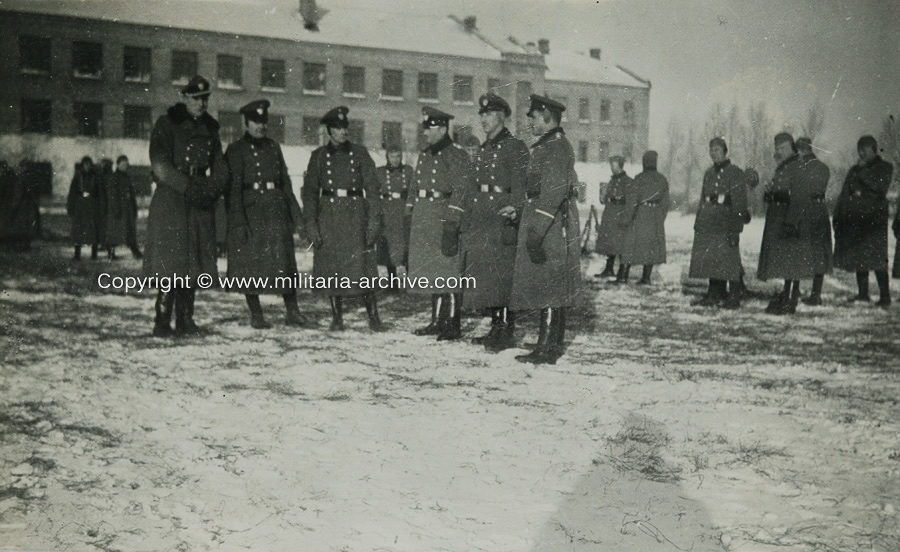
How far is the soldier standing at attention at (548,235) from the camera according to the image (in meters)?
3.33

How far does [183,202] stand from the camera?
3824mm

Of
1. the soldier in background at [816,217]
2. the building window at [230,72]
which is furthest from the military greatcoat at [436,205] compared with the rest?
the soldier in background at [816,217]

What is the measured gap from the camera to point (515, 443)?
2.64 metres

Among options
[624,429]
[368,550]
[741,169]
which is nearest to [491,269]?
[624,429]

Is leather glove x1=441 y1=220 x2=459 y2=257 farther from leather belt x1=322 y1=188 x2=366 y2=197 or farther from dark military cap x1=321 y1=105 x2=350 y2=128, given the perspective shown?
dark military cap x1=321 y1=105 x2=350 y2=128

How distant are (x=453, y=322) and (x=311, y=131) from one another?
1462 mm

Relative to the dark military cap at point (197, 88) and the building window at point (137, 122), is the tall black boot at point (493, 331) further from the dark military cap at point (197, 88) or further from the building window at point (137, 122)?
the building window at point (137, 122)

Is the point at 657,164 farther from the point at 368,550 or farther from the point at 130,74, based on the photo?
the point at 130,74

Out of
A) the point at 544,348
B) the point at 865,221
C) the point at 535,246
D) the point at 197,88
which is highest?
the point at 197,88

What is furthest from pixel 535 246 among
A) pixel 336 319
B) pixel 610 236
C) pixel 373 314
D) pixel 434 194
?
pixel 610 236

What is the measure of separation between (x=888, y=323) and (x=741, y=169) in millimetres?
1234

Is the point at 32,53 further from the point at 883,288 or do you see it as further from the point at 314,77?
the point at 883,288

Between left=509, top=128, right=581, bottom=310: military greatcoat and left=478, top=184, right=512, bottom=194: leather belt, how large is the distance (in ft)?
0.61

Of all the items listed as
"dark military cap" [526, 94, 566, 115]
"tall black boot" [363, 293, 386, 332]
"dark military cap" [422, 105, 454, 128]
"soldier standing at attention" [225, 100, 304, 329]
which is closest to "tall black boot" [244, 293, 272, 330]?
"soldier standing at attention" [225, 100, 304, 329]
